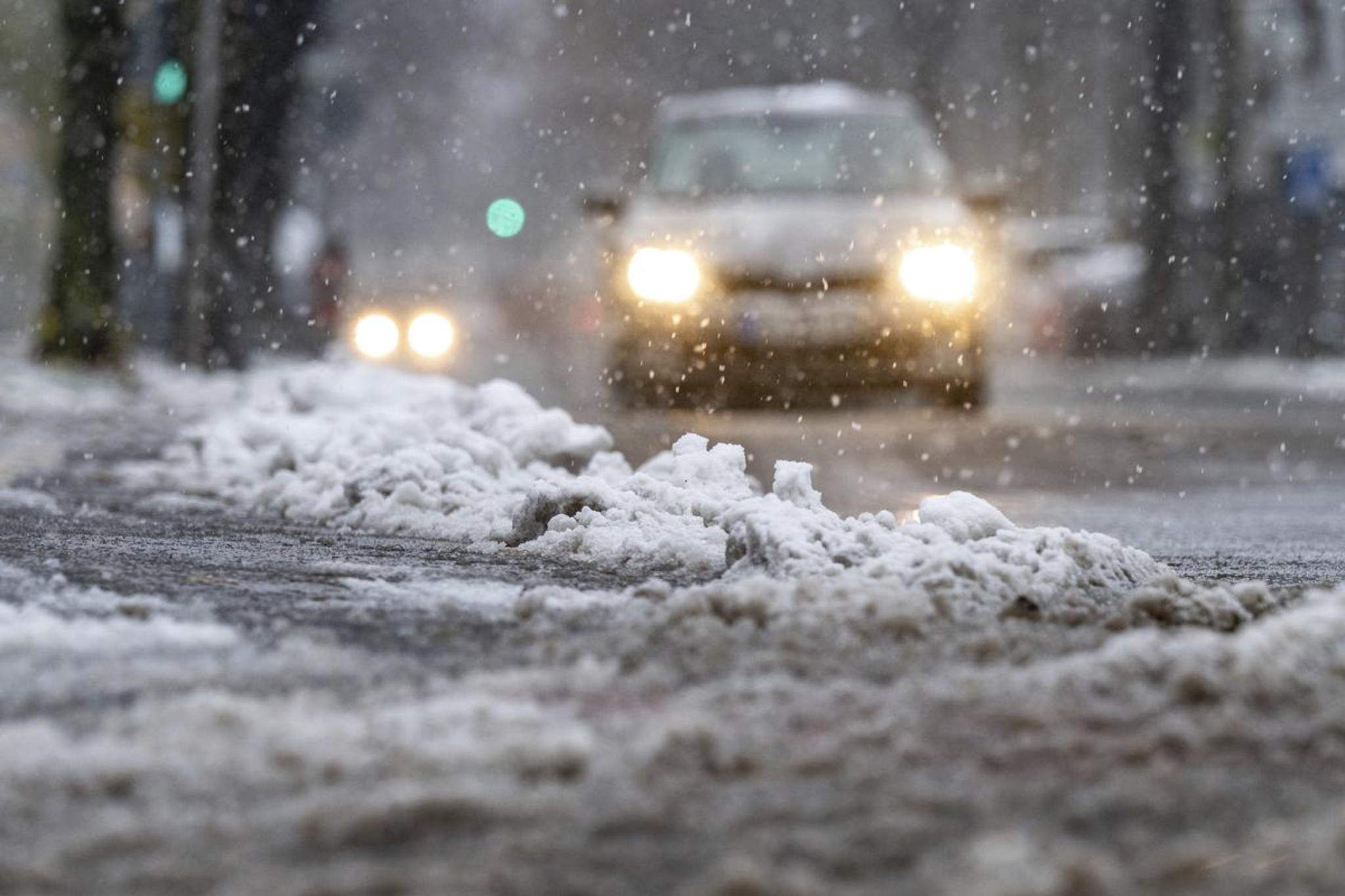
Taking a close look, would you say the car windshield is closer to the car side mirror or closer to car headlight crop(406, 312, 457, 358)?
the car side mirror

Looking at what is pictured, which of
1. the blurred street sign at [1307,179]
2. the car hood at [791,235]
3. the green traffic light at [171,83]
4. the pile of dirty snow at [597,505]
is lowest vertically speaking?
the pile of dirty snow at [597,505]

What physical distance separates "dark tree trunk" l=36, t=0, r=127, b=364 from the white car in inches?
322

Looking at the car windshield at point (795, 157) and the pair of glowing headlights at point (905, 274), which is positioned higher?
the car windshield at point (795, 157)

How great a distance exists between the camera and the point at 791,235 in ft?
45.9

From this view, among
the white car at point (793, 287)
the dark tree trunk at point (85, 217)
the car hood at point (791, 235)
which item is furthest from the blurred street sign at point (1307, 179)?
the car hood at point (791, 235)

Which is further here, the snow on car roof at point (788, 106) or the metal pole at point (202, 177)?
the metal pole at point (202, 177)

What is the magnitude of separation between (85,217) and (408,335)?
12.0ft

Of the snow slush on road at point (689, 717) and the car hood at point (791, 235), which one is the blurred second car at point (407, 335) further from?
the snow slush on road at point (689, 717)

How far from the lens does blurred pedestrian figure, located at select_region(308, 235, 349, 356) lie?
2720 centimetres

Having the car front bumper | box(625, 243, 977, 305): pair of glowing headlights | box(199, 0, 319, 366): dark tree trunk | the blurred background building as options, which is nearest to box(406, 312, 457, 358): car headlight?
box(199, 0, 319, 366): dark tree trunk

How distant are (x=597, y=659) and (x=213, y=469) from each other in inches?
235

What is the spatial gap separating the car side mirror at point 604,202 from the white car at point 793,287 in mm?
12

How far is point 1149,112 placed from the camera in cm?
2884

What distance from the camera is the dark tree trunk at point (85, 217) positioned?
2133 cm
